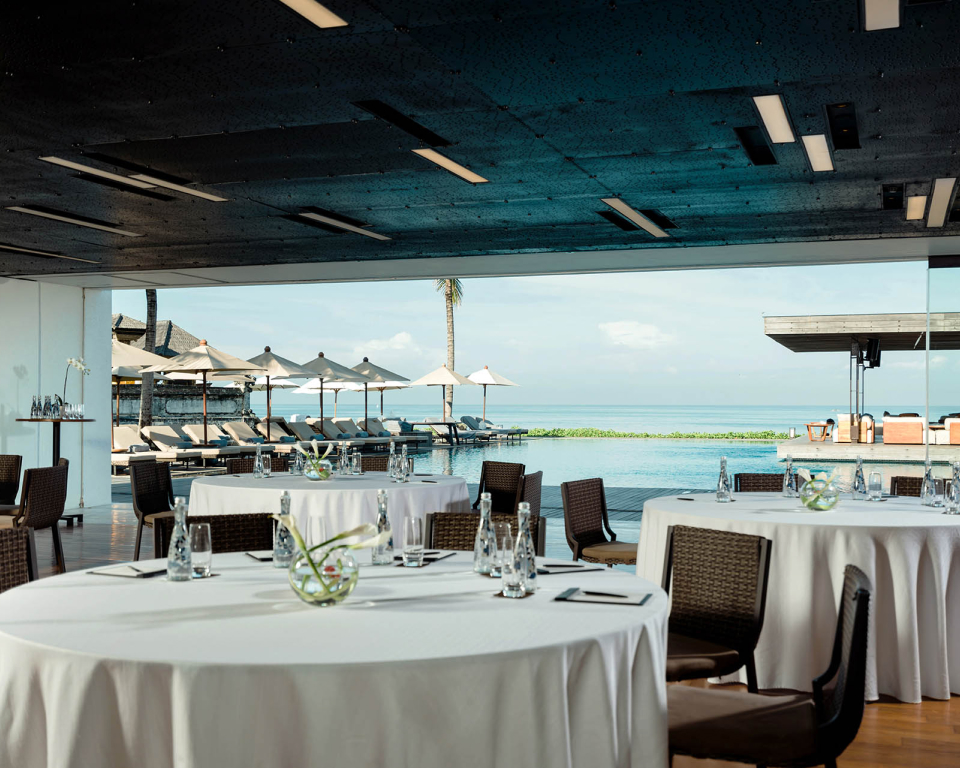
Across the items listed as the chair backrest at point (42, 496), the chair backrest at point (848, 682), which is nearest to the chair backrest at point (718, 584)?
the chair backrest at point (848, 682)

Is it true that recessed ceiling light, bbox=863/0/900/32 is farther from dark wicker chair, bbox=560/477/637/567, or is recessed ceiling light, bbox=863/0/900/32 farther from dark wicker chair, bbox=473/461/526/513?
dark wicker chair, bbox=473/461/526/513

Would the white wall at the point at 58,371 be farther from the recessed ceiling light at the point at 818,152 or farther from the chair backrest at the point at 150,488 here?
the recessed ceiling light at the point at 818,152

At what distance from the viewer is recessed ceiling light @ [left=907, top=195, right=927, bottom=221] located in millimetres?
7113

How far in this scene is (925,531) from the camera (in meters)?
4.69

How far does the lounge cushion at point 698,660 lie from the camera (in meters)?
3.43

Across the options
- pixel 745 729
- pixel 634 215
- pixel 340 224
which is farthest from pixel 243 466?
pixel 745 729

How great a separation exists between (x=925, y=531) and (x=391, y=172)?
3.93 m

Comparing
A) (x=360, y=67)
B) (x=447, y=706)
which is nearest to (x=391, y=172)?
(x=360, y=67)

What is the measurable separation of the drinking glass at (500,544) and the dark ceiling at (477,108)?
1996 mm

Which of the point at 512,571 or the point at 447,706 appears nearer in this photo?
the point at 447,706

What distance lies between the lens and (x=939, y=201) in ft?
23.3

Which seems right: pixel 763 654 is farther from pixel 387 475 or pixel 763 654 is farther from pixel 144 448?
pixel 144 448

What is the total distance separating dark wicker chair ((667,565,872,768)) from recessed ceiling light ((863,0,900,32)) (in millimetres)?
2098

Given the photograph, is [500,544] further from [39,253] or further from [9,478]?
[39,253]
